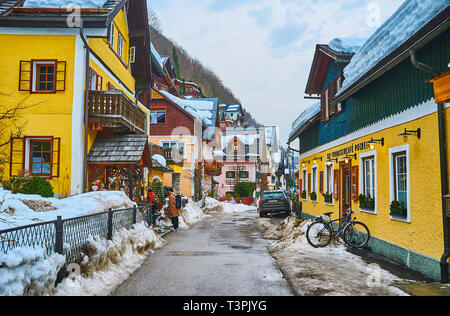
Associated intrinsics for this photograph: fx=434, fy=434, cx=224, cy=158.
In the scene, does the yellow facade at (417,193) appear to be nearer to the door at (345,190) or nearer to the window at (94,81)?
the door at (345,190)

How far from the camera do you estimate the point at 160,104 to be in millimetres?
38719

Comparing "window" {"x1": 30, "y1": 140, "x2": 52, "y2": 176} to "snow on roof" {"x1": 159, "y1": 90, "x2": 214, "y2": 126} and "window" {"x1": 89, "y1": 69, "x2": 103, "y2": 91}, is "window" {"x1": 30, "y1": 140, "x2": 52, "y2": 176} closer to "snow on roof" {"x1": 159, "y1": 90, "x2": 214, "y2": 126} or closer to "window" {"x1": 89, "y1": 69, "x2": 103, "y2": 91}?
"window" {"x1": 89, "y1": 69, "x2": 103, "y2": 91}

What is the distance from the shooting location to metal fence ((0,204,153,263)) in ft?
17.4

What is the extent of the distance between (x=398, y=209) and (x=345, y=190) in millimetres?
5195

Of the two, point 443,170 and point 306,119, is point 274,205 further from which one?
point 443,170

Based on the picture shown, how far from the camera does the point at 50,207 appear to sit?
31.5 feet

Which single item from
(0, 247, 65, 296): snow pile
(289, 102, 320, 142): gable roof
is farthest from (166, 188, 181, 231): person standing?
(0, 247, 65, 296): snow pile

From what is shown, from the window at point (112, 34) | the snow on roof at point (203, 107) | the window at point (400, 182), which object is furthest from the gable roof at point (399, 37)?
the snow on roof at point (203, 107)

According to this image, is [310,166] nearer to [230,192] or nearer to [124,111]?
[124,111]

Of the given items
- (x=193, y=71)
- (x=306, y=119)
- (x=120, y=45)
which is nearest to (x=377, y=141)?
(x=306, y=119)

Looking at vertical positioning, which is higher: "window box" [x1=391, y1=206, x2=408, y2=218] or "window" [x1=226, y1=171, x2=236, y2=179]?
"window" [x1=226, y1=171, x2=236, y2=179]

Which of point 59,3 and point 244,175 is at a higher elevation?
point 59,3

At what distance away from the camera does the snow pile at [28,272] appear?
464cm

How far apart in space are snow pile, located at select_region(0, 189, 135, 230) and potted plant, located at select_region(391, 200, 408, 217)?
253 inches
